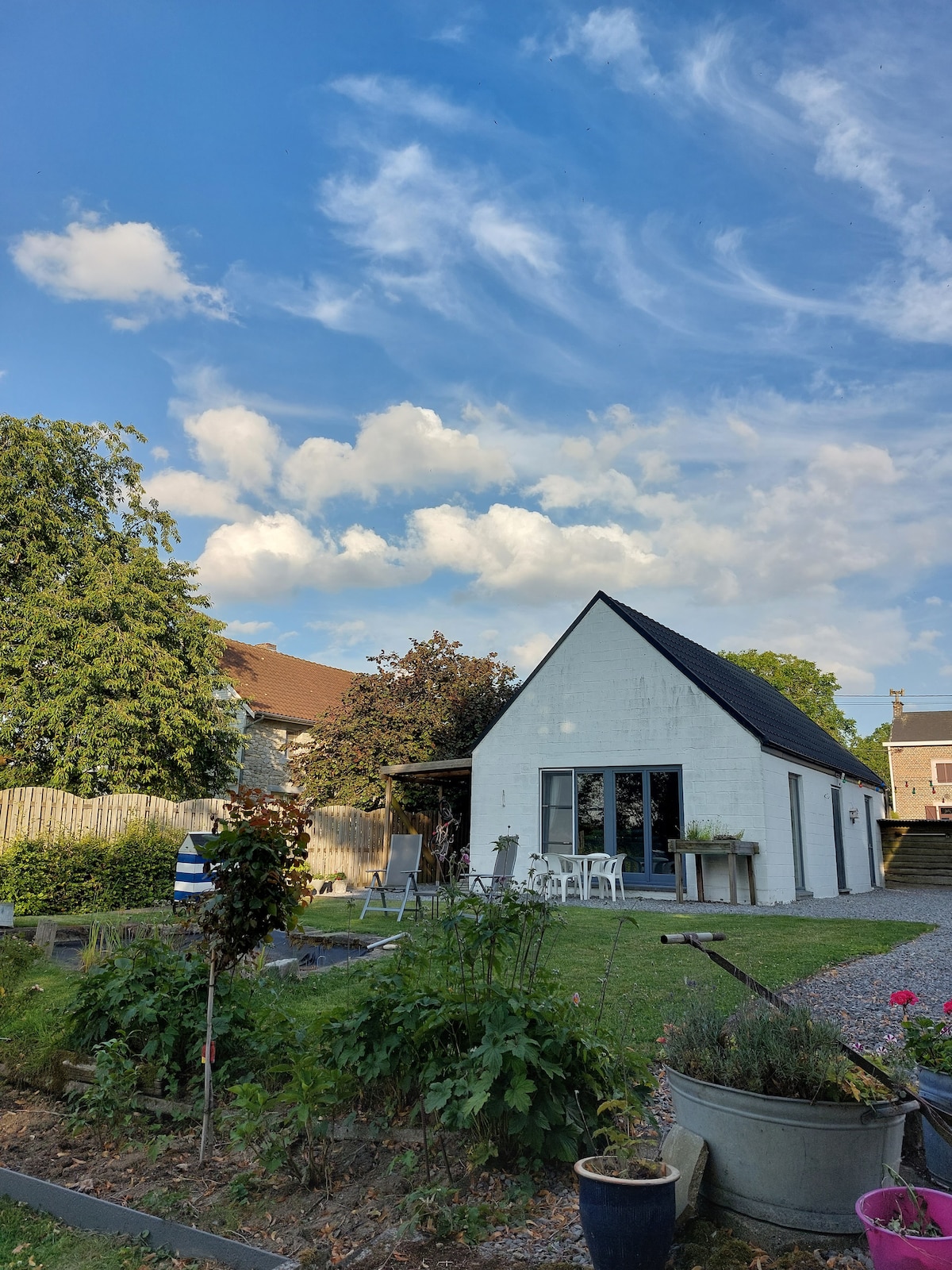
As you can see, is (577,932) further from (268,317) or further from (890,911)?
(268,317)

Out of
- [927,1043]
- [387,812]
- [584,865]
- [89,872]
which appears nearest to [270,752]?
[387,812]

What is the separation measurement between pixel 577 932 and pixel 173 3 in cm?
1111

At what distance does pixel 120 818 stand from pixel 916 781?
4561cm

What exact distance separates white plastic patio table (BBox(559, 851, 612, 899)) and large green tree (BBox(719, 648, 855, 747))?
32976 millimetres

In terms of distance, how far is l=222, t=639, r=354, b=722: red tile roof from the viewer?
27.2m

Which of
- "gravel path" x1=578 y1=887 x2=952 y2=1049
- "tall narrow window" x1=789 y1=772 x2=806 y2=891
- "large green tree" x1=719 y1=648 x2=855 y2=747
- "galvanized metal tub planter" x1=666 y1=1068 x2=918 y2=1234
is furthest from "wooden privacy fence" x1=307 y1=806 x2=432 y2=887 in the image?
"large green tree" x1=719 y1=648 x2=855 y2=747

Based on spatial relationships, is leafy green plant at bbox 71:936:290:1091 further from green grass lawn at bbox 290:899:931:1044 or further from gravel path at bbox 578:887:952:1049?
gravel path at bbox 578:887:952:1049

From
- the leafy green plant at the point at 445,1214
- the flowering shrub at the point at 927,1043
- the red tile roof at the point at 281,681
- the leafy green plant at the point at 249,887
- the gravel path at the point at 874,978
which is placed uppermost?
the red tile roof at the point at 281,681

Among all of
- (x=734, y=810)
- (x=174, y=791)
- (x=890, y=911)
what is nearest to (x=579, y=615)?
(x=734, y=810)

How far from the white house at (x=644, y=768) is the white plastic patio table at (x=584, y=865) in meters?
0.81

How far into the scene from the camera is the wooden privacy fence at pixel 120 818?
13094 mm

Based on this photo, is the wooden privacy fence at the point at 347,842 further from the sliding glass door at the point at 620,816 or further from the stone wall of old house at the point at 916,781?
the stone wall of old house at the point at 916,781

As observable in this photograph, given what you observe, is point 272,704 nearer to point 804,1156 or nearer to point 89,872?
point 89,872

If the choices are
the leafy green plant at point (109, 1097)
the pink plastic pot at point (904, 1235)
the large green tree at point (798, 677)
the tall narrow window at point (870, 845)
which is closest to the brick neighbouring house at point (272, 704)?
the tall narrow window at point (870, 845)
